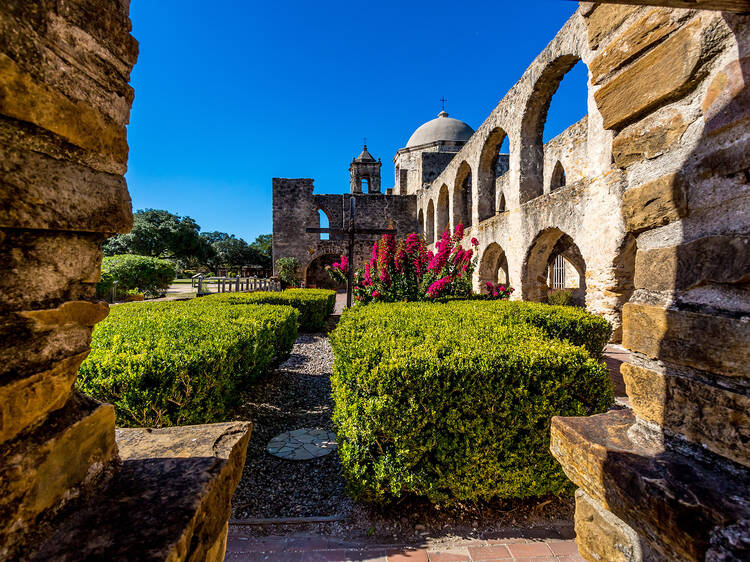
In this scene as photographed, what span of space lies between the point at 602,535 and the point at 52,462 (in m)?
1.78

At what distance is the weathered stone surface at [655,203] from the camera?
113cm

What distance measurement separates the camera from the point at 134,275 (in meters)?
12.9

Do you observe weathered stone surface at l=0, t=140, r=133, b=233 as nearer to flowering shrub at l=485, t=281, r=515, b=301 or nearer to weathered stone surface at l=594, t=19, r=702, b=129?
weathered stone surface at l=594, t=19, r=702, b=129

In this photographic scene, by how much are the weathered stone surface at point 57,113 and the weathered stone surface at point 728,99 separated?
5.47 ft

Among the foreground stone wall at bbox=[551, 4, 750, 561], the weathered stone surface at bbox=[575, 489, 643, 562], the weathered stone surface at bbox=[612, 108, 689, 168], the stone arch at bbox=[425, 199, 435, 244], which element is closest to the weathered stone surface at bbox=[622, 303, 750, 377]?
the foreground stone wall at bbox=[551, 4, 750, 561]

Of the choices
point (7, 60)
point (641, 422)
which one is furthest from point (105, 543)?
point (641, 422)

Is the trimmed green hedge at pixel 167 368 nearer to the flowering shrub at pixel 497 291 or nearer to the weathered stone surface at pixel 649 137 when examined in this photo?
the weathered stone surface at pixel 649 137

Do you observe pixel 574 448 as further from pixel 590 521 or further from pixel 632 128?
pixel 632 128

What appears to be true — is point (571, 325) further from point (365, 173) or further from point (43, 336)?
point (365, 173)

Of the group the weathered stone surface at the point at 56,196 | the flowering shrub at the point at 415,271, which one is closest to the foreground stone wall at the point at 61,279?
the weathered stone surface at the point at 56,196

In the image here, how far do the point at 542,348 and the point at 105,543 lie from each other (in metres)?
2.43

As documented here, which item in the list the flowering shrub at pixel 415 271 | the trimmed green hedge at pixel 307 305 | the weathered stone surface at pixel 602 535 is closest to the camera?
the weathered stone surface at pixel 602 535

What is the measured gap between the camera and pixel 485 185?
36.2 feet

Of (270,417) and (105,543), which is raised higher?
(105,543)
